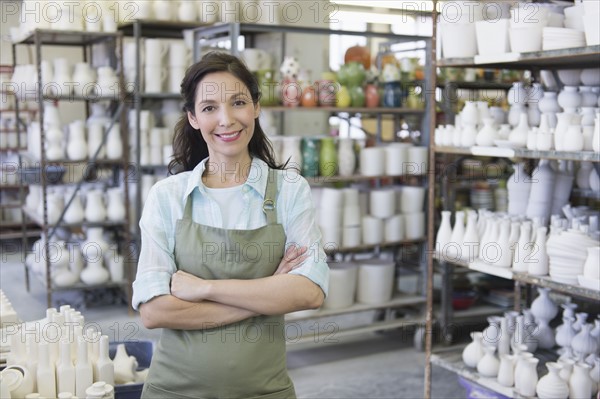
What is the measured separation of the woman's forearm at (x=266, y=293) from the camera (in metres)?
1.81

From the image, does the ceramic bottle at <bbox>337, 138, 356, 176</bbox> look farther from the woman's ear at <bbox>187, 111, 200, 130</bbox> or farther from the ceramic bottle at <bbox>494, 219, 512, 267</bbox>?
the woman's ear at <bbox>187, 111, 200, 130</bbox>

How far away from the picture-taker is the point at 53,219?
5379 mm

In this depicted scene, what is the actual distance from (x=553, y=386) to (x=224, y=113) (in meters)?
2.05

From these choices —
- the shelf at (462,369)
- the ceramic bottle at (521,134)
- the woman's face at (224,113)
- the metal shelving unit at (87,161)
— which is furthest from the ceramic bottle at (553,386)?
the metal shelving unit at (87,161)

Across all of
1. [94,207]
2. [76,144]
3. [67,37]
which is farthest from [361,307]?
[67,37]

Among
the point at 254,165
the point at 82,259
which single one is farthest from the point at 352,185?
the point at 254,165

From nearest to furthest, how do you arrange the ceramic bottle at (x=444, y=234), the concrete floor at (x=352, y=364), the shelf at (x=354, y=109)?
1. the ceramic bottle at (x=444, y=234)
2. the concrete floor at (x=352, y=364)
3. the shelf at (x=354, y=109)

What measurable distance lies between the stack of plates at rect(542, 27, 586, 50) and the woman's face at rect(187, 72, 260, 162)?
1.74 metres

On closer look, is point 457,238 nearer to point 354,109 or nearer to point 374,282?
point 374,282

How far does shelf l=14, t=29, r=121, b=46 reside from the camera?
16.8ft

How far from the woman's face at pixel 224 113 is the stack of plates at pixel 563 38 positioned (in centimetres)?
174

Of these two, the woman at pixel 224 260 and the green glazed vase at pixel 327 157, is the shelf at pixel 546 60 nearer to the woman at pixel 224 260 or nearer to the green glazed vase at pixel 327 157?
the green glazed vase at pixel 327 157

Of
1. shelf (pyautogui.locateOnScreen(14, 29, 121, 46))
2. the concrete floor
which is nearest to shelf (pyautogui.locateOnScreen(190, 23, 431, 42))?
shelf (pyautogui.locateOnScreen(14, 29, 121, 46))

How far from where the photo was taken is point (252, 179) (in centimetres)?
194
